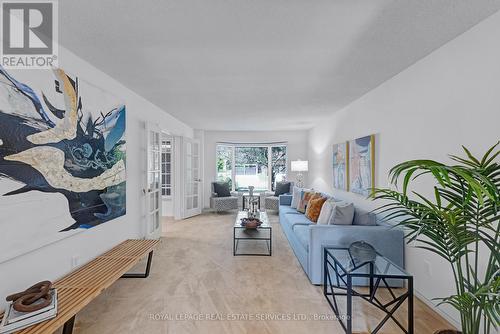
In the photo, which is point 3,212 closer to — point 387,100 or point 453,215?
point 453,215

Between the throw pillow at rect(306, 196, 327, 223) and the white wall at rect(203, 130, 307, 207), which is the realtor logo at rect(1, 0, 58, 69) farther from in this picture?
the white wall at rect(203, 130, 307, 207)

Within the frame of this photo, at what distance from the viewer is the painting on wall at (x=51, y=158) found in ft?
5.56

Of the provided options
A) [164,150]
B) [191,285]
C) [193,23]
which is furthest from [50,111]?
[164,150]

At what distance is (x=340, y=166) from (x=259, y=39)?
309 centimetres

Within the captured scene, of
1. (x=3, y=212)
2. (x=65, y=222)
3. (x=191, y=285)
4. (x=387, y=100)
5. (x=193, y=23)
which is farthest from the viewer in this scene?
(x=387, y=100)

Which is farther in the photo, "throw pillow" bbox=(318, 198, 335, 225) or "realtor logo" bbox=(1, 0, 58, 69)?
"throw pillow" bbox=(318, 198, 335, 225)

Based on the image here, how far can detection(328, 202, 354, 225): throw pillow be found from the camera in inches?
119

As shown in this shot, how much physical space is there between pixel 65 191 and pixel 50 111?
69 cm

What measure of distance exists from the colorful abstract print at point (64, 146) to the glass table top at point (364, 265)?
2508mm

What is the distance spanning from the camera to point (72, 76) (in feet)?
7.44

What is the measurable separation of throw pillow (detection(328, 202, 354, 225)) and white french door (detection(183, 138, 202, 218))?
3.85 m

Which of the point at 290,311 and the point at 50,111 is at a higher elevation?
the point at 50,111

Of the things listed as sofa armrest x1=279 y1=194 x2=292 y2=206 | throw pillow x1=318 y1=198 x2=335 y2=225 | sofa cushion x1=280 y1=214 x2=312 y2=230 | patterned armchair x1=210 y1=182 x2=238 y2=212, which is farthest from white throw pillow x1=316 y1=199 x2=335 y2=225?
patterned armchair x1=210 y1=182 x2=238 y2=212

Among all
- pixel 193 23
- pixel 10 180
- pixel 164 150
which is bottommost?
pixel 10 180
